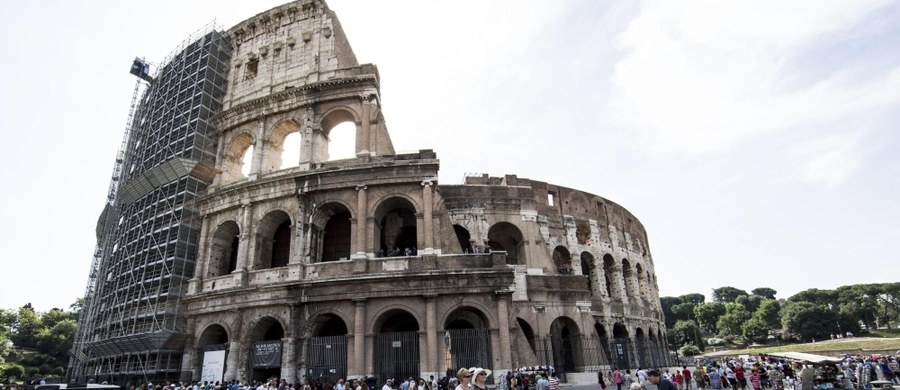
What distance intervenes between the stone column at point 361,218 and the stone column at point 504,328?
16.1ft

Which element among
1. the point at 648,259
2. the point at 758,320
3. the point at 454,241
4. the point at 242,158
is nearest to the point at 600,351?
the point at 454,241

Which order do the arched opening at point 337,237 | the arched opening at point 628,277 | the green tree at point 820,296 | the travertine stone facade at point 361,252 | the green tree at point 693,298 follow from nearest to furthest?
the travertine stone facade at point 361,252 → the arched opening at point 337,237 → the arched opening at point 628,277 → the green tree at point 820,296 → the green tree at point 693,298

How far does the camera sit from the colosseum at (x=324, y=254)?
15.8 meters

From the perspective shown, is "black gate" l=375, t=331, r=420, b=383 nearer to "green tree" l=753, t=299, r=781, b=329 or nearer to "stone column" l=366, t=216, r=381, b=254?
"stone column" l=366, t=216, r=381, b=254

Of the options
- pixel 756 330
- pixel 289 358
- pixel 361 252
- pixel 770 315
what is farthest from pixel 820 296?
pixel 289 358

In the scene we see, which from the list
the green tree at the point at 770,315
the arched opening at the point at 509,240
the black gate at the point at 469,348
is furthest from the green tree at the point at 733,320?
the black gate at the point at 469,348

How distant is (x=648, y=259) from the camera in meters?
30.0

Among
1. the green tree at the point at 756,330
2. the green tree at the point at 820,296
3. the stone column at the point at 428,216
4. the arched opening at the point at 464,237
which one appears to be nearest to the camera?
the stone column at the point at 428,216

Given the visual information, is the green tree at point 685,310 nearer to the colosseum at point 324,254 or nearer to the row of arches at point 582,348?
the colosseum at point 324,254

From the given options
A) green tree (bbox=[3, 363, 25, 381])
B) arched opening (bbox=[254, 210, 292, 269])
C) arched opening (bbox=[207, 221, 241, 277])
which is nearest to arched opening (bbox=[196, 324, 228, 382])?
arched opening (bbox=[207, 221, 241, 277])

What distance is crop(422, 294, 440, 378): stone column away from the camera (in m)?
14.9

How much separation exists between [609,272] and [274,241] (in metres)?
17.0

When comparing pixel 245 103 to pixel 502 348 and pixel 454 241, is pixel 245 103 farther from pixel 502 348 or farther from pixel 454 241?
pixel 502 348

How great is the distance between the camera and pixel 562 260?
23.8 meters
